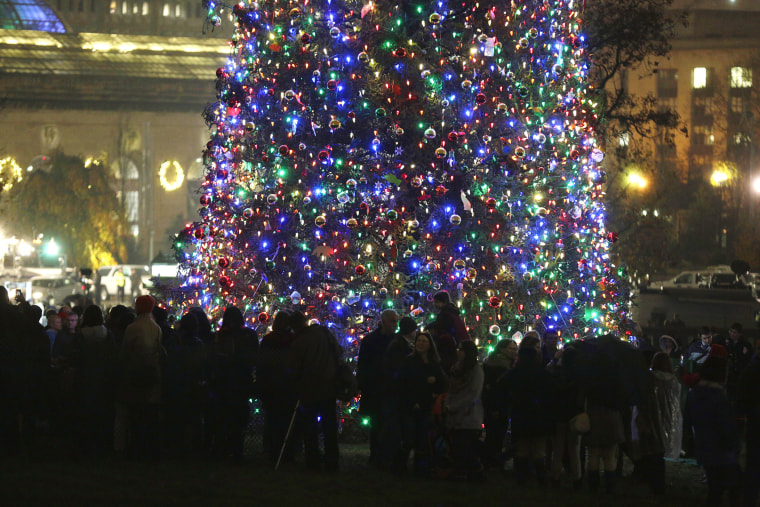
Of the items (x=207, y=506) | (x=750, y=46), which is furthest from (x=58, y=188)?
(x=207, y=506)

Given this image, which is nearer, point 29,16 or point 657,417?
point 657,417

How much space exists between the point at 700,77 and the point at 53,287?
166ft

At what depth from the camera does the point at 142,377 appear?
1149 cm

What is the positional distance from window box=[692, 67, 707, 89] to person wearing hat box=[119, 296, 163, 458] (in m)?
75.9

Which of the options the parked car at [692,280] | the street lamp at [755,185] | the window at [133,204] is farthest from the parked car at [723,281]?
the window at [133,204]

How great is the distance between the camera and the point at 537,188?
49.5 ft

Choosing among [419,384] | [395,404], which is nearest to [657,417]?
[419,384]

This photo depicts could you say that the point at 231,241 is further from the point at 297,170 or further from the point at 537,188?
the point at 537,188

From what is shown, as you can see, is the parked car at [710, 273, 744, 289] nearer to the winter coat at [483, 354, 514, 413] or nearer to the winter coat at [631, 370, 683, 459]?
the winter coat at [631, 370, 683, 459]

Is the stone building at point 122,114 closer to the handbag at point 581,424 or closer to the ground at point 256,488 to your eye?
the ground at point 256,488

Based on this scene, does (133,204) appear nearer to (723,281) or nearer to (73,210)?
(73,210)

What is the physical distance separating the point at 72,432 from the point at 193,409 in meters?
1.21

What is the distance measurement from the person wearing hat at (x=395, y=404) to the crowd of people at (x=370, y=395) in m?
0.01

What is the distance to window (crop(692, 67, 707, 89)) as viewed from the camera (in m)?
83.0
